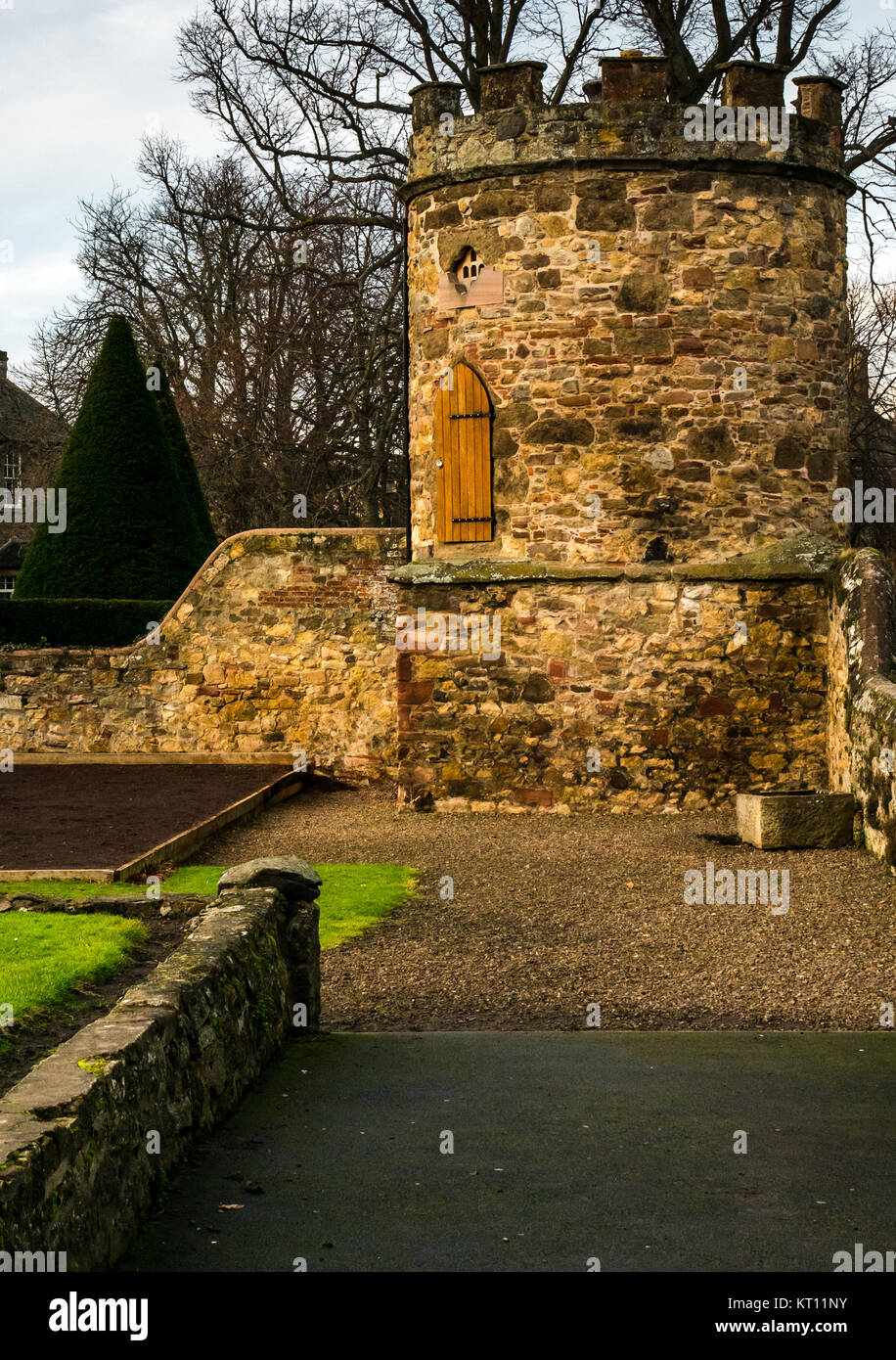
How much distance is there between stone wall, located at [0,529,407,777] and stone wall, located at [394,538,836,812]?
273 cm

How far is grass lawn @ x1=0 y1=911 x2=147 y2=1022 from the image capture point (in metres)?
5.54

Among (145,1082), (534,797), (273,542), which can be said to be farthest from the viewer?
(273,542)

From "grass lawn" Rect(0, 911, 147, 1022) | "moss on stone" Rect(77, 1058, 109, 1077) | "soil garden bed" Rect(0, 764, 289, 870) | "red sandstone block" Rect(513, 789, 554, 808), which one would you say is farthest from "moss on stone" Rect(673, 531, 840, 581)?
"moss on stone" Rect(77, 1058, 109, 1077)

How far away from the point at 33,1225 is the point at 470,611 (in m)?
10.6

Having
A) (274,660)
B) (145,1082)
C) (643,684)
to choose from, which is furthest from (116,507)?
(145,1082)

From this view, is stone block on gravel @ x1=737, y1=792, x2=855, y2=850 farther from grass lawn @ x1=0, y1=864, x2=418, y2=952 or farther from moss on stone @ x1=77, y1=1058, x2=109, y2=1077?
moss on stone @ x1=77, y1=1058, x2=109, y2=1077

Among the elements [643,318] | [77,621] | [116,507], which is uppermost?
[643,318]

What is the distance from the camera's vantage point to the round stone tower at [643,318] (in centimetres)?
1315

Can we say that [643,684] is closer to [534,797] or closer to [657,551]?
[657,551]

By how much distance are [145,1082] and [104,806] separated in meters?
9.38

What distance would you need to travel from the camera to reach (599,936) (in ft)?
27.5

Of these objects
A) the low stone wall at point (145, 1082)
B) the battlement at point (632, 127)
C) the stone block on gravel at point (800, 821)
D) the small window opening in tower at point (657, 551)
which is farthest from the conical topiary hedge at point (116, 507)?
the low stone wall at point (145, 1082)

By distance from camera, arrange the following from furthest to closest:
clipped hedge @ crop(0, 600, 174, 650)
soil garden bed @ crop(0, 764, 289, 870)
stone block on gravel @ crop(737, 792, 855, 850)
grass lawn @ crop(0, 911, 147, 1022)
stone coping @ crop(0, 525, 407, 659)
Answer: clipped hedge @ crop(0, 600, 174, 650), stone coping @ crop(0, 525, 407, 659), stone block on gravel @ crop(737, 792, 855, 850), soil garden bed @ crop(0, 764, 289, 870), grass lawn @ crop(0, 911, 147, 1022)

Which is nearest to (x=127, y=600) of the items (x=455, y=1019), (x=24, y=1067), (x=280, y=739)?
(x=280, y=739)
